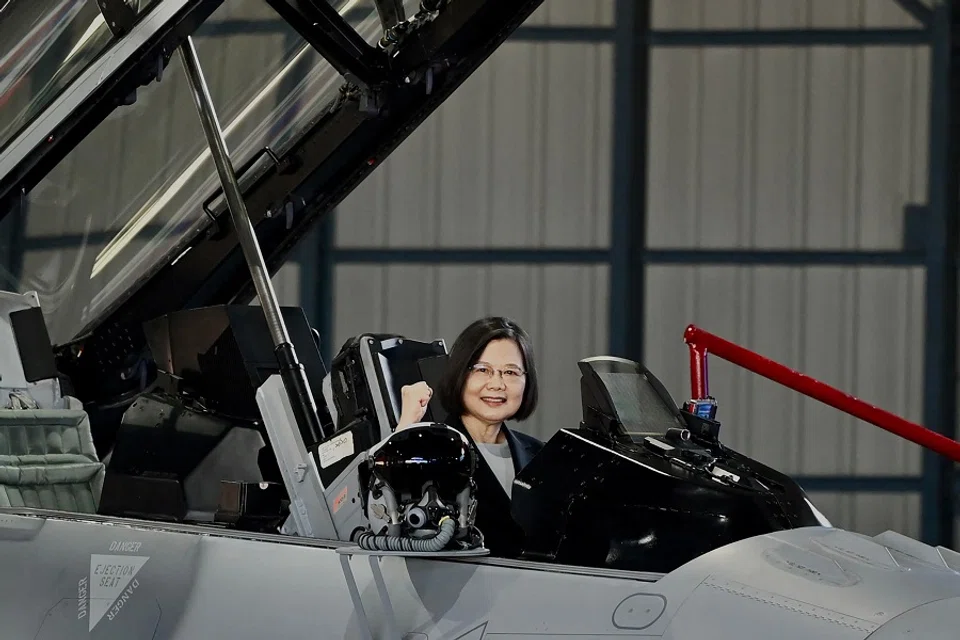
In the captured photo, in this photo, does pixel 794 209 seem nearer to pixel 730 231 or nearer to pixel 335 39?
pixel 730 231

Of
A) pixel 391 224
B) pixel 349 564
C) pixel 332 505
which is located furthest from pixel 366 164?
pixel 391 224

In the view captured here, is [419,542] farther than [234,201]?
No

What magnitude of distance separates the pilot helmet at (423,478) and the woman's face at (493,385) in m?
0.59

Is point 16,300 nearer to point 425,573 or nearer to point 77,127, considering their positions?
point 77,127

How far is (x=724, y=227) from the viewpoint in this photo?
9.16 meters

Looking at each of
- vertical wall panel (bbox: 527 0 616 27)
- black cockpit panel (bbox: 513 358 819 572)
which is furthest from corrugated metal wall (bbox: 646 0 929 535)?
black cockpit panel (bbox: 513 358 819 572)

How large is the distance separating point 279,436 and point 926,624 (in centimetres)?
161

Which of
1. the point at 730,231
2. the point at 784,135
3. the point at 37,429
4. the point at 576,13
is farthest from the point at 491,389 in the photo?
the point at 576,13

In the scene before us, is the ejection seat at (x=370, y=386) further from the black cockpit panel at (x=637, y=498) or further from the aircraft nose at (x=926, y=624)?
the aircraft nose at (x=926, y=624)

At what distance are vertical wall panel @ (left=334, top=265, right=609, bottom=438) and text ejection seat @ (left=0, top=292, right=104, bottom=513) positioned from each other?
563cm

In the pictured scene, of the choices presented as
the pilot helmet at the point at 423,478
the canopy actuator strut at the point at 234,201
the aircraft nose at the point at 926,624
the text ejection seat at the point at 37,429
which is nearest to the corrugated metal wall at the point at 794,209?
the canopy actuator strut at the point at 234,201

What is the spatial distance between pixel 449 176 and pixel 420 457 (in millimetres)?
7610

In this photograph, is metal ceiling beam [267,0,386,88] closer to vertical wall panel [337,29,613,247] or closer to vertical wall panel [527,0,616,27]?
vertical wall panel [337,29,613,247]

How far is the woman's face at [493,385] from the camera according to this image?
2.62 metres
